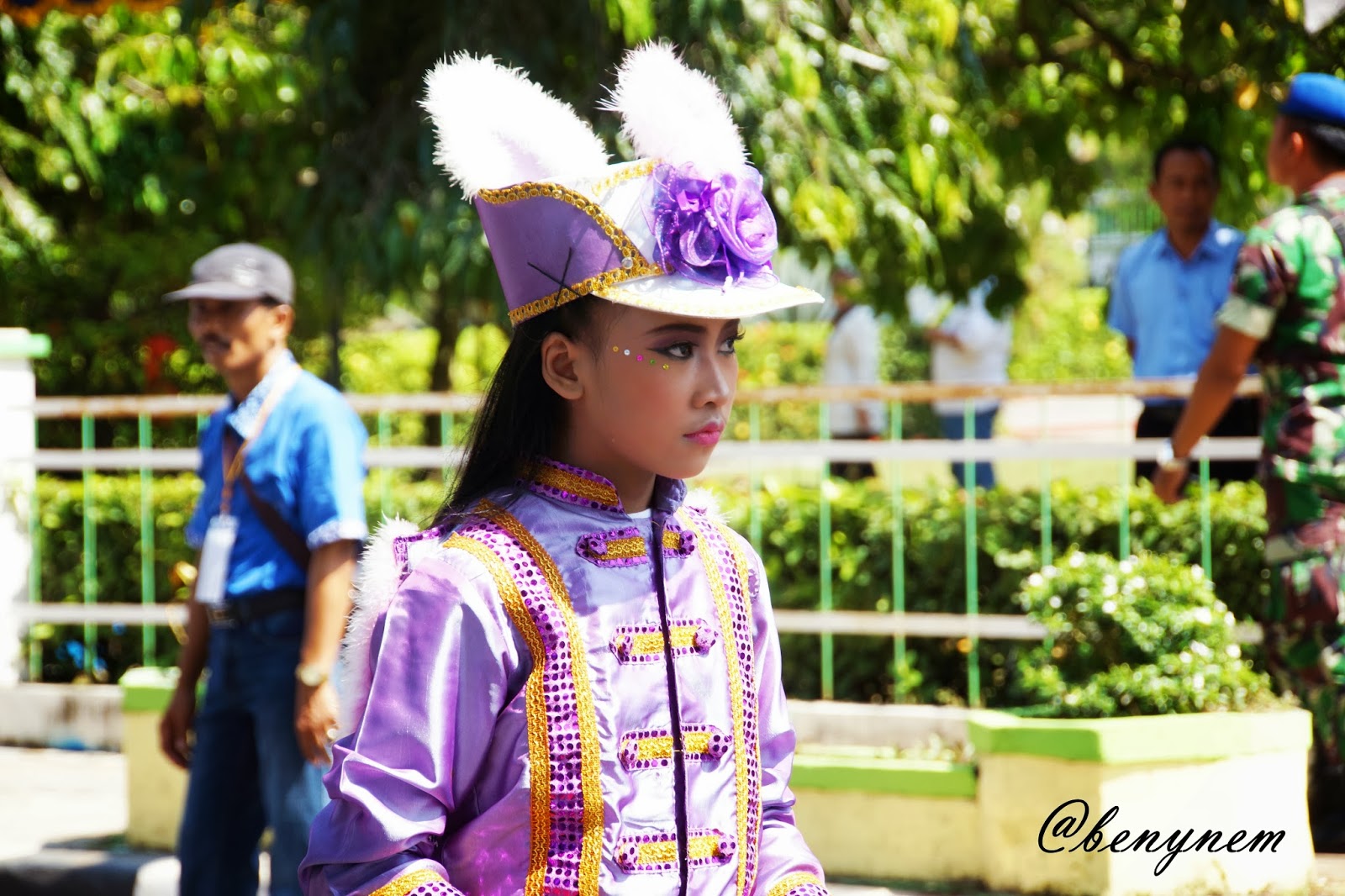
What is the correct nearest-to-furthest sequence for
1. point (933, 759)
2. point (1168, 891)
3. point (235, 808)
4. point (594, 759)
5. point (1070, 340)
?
point (594, 759), point (235, 808), point (1168, 891), point (933, 759), point (1070, 340)

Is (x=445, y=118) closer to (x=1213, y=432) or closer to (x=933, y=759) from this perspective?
(x=933, y=759)

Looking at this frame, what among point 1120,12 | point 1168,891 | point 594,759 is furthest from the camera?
point 1120,12

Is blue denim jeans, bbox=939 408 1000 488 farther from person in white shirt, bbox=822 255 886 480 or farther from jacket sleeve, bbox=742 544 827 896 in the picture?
jacket sleeve, bbox=742 544 827 896

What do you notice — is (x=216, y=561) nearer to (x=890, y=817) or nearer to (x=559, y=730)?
(x=890, y=817)

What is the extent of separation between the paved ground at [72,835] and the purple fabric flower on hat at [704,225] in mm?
3177

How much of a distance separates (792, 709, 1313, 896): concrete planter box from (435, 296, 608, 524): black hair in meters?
2.74

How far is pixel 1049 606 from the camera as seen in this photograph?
16.0ft

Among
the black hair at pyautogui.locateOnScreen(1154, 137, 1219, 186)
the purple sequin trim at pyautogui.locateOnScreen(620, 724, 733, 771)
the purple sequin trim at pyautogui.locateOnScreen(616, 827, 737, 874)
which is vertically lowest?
the purple sequin trim at pyautogui.locateOnScreen(616, 827, 737, 874)

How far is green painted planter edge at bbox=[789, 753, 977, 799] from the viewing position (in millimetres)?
4930

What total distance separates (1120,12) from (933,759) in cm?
405

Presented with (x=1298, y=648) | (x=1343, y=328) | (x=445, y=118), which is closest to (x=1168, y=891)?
(x=1298, y=648)

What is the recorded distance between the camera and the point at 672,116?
83.1 inches

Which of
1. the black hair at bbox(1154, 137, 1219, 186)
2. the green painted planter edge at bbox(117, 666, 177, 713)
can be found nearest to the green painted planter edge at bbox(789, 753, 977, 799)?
the green painted planter edge at bbox(117, 666, 177, 713)

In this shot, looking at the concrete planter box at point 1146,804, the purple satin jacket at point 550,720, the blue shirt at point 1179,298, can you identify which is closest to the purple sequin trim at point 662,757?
the purple satin jacket at point 550,720
